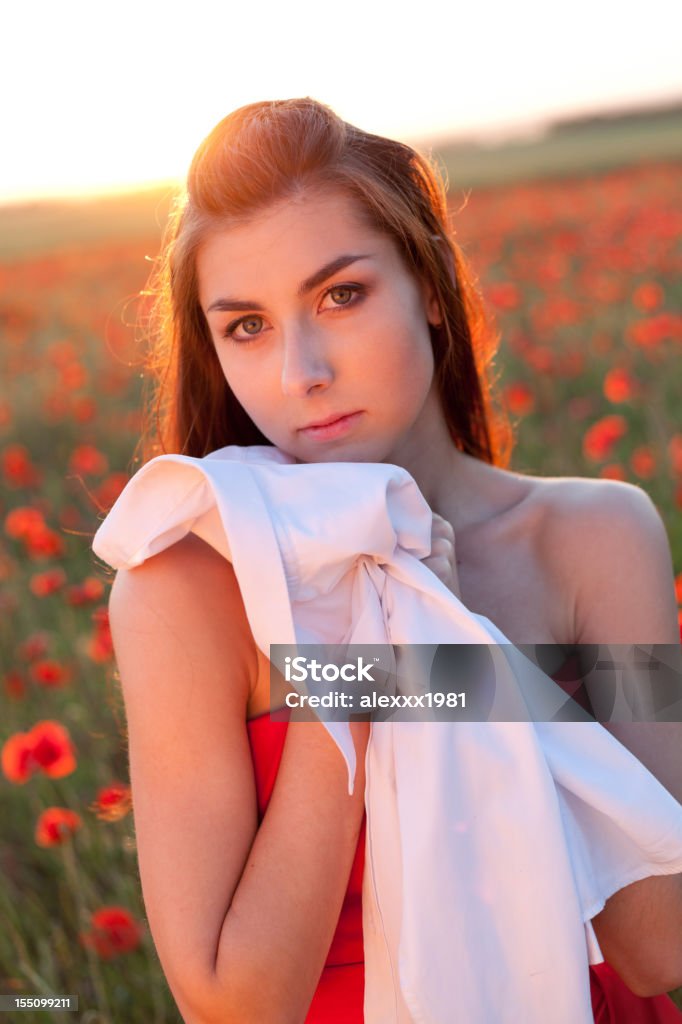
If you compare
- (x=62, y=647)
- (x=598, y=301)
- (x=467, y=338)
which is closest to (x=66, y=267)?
(x=598, y=301)

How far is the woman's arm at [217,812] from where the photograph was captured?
4.66 ft

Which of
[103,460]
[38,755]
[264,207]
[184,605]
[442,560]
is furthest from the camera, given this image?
[103,460]

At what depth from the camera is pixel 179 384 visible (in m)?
2.12

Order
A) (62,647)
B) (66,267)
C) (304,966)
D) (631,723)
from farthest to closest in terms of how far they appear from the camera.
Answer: (66,267)
(62,647)
(631,723)
(304,966)

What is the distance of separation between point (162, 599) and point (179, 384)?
25.5 inches

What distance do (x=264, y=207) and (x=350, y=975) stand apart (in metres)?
1.13

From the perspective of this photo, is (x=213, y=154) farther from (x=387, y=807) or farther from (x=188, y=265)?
(x=387, y=807)

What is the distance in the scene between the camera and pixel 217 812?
4.90 ft

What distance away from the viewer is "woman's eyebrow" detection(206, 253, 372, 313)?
173 cm

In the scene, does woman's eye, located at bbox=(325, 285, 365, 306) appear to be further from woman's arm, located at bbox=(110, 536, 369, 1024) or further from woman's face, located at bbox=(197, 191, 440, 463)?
woman's arm, located at bbox=(110, 536, 369, 1024)

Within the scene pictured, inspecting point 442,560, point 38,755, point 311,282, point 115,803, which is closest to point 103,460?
point 38,755

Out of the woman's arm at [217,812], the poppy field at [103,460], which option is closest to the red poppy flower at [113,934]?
the poppy field at [103,460]

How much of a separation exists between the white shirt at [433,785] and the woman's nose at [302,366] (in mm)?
180
